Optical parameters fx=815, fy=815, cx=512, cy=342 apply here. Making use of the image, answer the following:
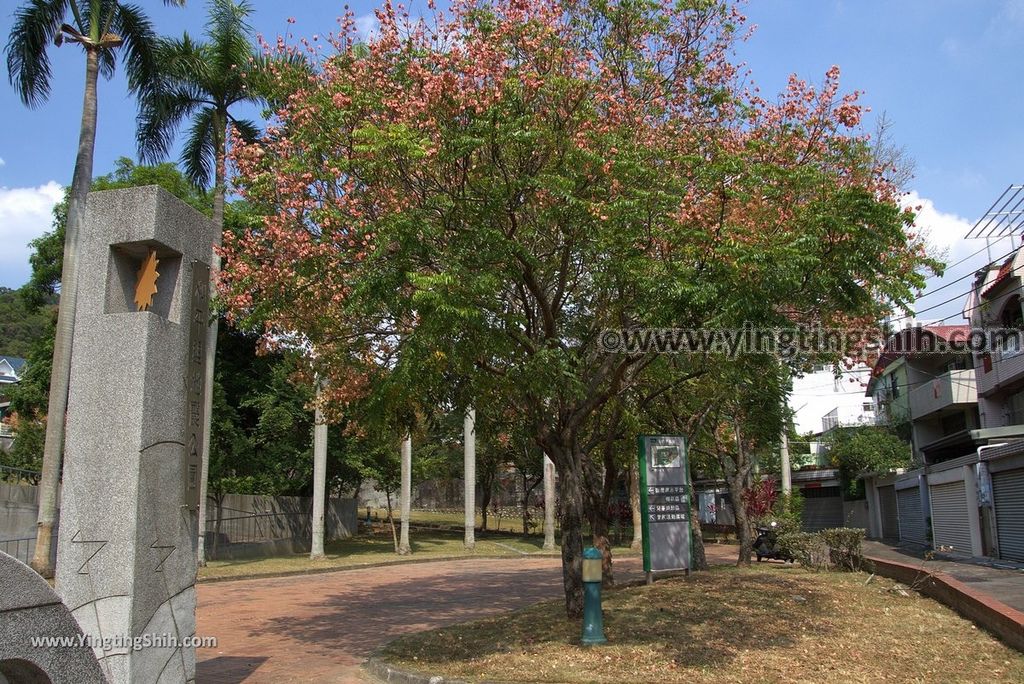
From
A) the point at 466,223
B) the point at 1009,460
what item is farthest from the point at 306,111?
the point at 1009,460

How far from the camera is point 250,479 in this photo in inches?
1142

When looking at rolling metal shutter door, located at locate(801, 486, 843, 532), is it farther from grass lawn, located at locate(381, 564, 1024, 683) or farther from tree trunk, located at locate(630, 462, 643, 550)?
grass lawn, located at locate(381, 564, 1024, 683)

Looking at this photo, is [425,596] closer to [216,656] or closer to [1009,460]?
[216,656]

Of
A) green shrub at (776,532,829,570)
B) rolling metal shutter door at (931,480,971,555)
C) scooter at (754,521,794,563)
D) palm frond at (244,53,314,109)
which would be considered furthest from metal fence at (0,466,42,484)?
rolling metal shutter door at (931,480,971,555)

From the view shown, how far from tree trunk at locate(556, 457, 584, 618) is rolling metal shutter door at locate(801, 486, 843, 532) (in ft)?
119

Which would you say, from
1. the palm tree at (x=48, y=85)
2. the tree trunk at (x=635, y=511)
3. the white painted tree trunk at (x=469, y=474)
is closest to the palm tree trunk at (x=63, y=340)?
the palm tree at (x=48, y=85)

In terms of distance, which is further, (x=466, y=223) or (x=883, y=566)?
(x=883, y=566)

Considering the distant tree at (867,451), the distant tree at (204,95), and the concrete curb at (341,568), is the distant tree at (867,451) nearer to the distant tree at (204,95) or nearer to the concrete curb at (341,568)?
the concrete curb at (341,568)

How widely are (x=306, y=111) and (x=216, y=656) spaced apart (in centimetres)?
706

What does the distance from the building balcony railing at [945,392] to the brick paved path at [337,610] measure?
468 inches

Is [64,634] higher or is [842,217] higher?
[842,217]

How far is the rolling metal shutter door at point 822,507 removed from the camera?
145 ft

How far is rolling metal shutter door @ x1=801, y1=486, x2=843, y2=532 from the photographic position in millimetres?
44281

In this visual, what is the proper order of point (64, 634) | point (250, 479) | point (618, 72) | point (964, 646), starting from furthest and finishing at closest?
point (250, 479), point (618, 72), point (964, 646), point (64, 634)
